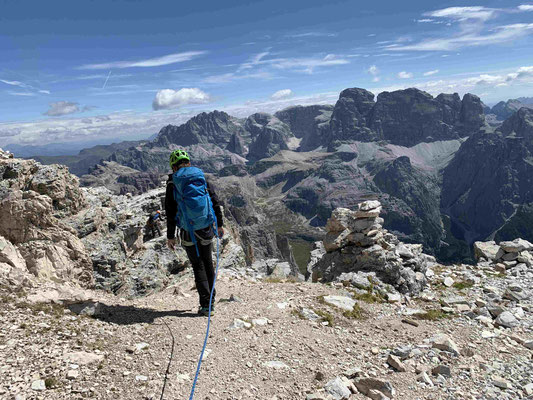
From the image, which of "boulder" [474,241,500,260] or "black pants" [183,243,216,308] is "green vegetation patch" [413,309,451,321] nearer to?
"black pants" [183,243,216,308]

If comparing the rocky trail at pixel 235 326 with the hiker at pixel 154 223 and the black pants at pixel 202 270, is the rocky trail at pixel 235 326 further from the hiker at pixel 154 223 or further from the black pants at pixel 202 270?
the hiker at pixel 154 223

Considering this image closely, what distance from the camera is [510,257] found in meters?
22.5

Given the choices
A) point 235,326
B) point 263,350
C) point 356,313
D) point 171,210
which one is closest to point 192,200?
point 171,210

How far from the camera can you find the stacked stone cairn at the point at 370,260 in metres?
17.8

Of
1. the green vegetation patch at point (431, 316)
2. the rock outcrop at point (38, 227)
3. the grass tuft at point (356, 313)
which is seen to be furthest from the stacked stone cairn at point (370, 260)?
the rock outcrop at point (38, 227)

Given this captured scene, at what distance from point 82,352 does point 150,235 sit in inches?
722

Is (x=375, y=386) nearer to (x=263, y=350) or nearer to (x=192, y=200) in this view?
(x=263, y=350)

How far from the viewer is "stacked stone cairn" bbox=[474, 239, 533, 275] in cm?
2073

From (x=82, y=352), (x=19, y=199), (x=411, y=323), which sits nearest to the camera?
(x=82, y=352)

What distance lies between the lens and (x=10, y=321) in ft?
28.0

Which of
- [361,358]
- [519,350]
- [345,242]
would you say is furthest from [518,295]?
[361,358]

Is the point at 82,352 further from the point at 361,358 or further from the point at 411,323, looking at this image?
the point at 411,323

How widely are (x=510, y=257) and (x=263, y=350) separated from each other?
22040mm

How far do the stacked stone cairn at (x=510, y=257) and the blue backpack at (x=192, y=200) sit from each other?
66.8 ft
